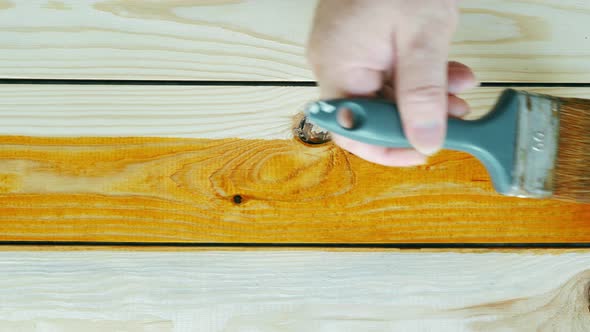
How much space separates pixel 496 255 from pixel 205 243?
0.33m

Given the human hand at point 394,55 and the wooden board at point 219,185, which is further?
the wooden board at point 219,185

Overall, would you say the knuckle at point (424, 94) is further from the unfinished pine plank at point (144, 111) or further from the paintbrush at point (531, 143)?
the unfinished pine plank at point (144, 111)

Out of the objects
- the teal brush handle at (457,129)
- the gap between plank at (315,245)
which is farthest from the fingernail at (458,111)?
the gap between plank at (315,245)

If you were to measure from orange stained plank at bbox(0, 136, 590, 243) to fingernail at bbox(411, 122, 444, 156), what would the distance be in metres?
0.17

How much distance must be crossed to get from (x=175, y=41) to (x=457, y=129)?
34cm

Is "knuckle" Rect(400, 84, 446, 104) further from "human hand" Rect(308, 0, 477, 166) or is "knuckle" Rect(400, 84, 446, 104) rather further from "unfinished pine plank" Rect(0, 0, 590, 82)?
"unfinished pine plank" Rect(0, 0, 590, 82)

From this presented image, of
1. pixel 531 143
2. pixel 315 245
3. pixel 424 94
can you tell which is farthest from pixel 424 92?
pixel 315 245

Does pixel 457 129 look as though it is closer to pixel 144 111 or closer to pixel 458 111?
pixel 458 111

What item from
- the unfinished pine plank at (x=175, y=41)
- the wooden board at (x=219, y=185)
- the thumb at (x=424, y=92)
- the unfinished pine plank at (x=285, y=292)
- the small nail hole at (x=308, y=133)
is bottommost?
the unfinished pine plank at (x=285, y=292)

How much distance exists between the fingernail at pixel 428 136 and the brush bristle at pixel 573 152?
15 centimetres

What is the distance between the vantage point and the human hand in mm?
519

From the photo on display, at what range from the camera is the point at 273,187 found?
701mm

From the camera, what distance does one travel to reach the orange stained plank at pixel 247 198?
696 millimetres

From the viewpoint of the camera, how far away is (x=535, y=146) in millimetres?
583
